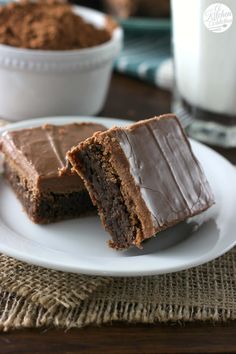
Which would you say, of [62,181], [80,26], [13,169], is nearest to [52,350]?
[62,181]

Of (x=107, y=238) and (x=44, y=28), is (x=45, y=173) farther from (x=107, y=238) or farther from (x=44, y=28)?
(x=44, y=28)

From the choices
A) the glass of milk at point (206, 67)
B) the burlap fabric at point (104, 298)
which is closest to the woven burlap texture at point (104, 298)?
the burlap fabric at point (104, 298)

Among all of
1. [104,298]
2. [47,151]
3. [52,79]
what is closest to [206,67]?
→ [52,79]

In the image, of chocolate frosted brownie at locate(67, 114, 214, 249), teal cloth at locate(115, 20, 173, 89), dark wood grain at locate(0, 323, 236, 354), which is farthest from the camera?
teal cloth at locate(115, 20, 173, 89)

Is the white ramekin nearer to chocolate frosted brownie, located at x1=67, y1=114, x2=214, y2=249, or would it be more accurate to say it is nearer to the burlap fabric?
chocolate frosted brownie, located at x1=67, y1=114, x2=214, y2=249

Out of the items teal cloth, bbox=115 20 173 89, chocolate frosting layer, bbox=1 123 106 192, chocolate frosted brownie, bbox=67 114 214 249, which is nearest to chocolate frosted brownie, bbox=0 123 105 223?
chocolate frosting layer, bbox=1 123 106 192

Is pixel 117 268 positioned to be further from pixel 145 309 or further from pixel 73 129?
pixel 73 129

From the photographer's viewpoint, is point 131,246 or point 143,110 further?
point 143,110

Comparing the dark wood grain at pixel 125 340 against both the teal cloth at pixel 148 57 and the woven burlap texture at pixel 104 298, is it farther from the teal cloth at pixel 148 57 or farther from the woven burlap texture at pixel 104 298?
the teal cloth at pixel 148 57
